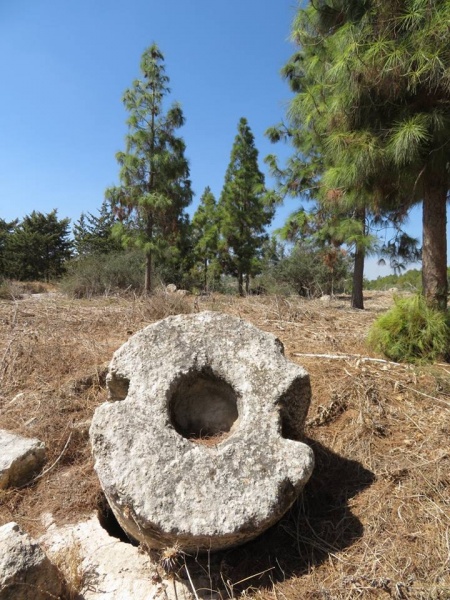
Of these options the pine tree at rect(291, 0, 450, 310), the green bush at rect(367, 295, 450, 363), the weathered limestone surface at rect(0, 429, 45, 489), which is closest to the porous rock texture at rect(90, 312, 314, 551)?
the weathered limestone surface at rect(0, 429, 45, 489)

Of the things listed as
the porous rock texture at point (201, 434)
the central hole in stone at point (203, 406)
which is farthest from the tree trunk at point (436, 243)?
the central hole in stone at point (203, 406)

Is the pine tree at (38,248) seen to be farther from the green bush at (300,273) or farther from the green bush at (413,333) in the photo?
the green bush at (413,333)

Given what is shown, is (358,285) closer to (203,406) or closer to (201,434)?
(203,406)

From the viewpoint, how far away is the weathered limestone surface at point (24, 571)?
1.97 m

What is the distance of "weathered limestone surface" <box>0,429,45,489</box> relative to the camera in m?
3.04

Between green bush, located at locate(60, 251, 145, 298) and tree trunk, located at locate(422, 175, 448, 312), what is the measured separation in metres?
10.0

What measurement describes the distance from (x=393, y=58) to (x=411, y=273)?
1837cm

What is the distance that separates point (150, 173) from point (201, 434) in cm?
1078

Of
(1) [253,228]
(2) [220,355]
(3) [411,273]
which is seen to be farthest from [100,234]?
(2) [220,355]

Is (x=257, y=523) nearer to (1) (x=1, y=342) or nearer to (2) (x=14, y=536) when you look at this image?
(2) (x=14, y=536)

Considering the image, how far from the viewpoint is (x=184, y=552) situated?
7.20 feet

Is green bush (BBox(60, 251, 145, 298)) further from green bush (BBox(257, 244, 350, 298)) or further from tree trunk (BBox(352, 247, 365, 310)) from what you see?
tree trunk (BBox(352, 247, 365, 310))

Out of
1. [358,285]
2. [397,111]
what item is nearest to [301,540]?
[397,111]

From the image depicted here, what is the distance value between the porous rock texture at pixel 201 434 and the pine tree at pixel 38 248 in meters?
24.3
